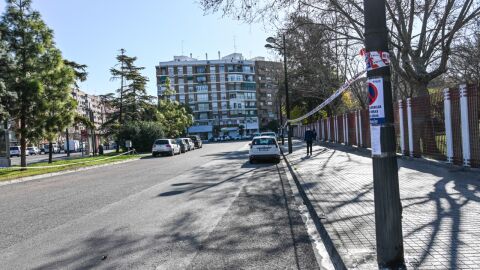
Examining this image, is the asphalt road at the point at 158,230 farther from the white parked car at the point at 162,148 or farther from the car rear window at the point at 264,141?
the white parked car at the point at 162,148

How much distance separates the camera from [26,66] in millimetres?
24875

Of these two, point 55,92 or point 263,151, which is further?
point 55,92

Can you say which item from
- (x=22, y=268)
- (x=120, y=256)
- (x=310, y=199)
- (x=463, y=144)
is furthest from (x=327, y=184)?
(x=22, y=268)

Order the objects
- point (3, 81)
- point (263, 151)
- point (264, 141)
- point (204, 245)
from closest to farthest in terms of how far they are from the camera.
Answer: point (204, 245)
point (263, 151)
point (264, 141)
point (3, 81)

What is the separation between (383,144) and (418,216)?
294 cm

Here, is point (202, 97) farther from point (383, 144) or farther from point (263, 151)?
point (383, 144)

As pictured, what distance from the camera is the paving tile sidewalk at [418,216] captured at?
4719 mm

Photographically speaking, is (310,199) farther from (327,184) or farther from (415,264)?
(415,264)

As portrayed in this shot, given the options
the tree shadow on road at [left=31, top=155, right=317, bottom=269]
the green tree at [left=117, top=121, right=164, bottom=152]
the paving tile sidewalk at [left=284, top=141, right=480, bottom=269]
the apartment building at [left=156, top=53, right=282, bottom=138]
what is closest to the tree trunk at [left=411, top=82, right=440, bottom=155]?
the paving tile sidewalk at [left=284, top=141, right=480, bottom=269]

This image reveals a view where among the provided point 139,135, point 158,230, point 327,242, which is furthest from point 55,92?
point 327,242

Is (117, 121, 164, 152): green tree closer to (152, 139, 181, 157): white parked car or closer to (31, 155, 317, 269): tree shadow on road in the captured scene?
(152, 139, 181, 157): white parked car

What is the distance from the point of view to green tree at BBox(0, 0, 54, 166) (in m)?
24.2

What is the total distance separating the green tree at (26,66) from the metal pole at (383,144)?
23.4m

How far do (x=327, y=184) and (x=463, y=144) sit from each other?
4225 mm
